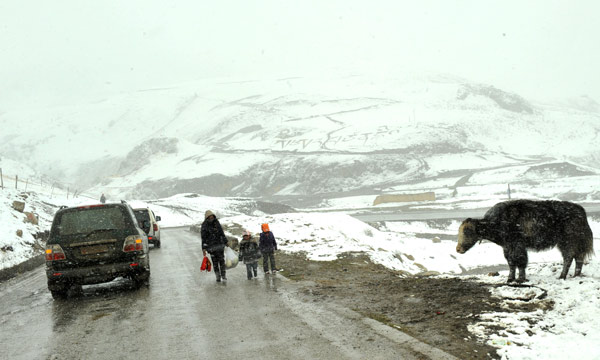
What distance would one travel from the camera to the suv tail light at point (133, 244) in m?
10.7

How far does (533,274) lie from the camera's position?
916 cm

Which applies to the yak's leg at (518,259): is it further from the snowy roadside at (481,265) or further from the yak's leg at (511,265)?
the snowy roadside at (481,265)

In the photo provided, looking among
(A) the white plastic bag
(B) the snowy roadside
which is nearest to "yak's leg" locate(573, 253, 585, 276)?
(B) the snowy roadside

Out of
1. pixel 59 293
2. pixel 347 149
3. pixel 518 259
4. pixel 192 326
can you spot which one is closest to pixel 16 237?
pixel 59 293

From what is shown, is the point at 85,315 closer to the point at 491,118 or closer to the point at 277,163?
the point at 277,163

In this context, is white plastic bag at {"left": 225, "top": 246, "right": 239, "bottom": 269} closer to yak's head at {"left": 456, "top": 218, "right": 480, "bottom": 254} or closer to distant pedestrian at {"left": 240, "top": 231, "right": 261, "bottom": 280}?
distant pedestrian at {"left": 240, "top": 231, "right": 261, "bottom": 280}

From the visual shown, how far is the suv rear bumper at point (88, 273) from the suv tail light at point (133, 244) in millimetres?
252

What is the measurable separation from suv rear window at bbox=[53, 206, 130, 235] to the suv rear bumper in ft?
2.47

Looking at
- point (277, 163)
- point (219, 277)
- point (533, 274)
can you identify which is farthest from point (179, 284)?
point (277, 163)

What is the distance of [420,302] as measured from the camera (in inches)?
323

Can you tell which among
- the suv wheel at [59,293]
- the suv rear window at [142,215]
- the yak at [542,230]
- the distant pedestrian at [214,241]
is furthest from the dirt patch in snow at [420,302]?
the suv rear window at [142,215]

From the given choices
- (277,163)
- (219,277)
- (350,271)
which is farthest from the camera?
(277,163)

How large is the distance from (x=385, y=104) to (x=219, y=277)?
174283mm

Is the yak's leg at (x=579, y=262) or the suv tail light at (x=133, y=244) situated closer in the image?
the yak's leg at (x=579, y=262)
